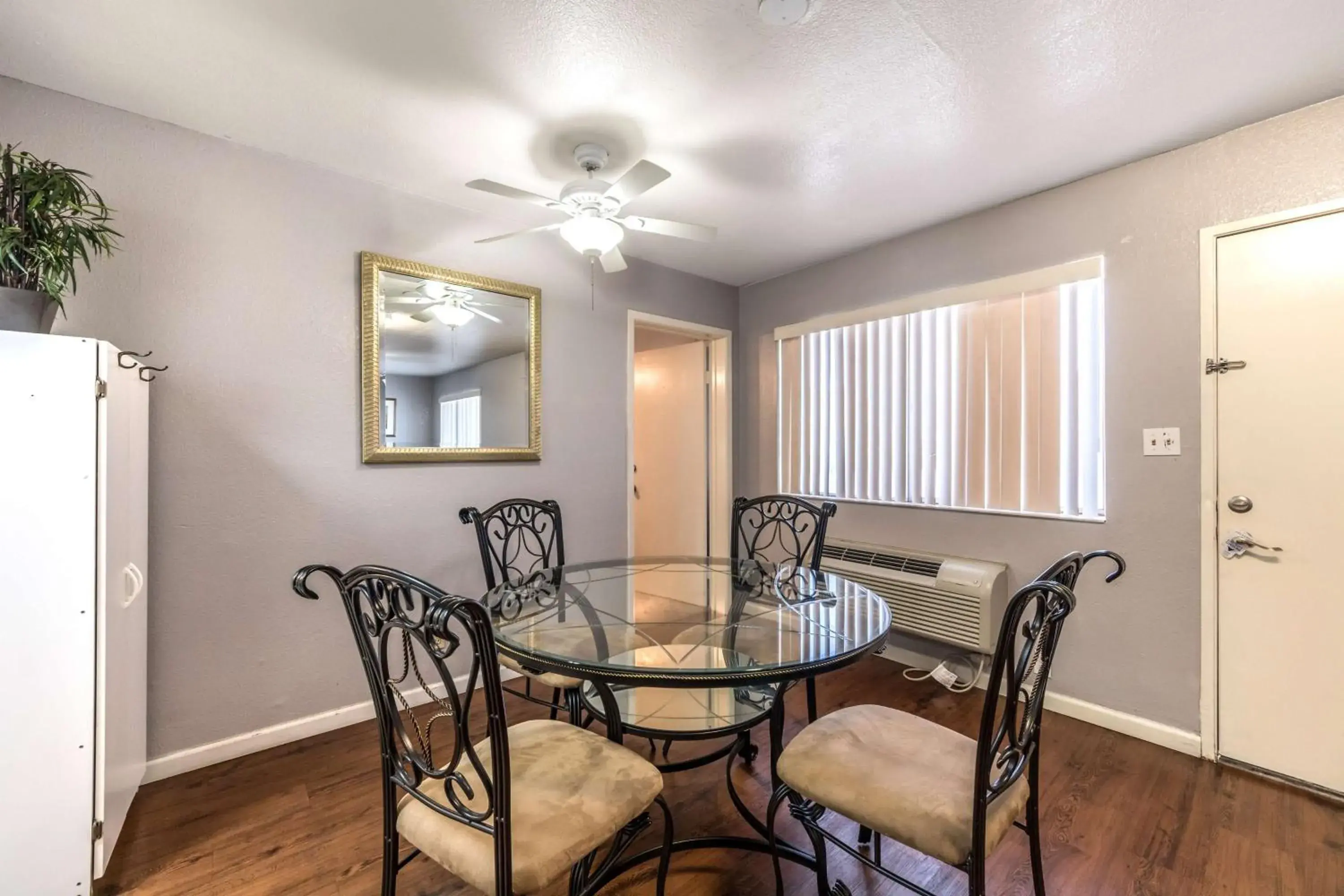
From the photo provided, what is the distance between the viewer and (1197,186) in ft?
7.06

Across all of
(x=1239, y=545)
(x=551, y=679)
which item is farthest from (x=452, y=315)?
(x=1239, y=545)

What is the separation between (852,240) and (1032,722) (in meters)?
2.63

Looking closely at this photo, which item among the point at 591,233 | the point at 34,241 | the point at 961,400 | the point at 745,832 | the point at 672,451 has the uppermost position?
the point at 591,233

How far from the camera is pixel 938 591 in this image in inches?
109

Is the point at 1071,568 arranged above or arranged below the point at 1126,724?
above

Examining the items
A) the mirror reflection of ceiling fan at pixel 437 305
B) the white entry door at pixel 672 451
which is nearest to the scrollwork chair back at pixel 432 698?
the mirror reflection of ceiling fan at pixel 437 305

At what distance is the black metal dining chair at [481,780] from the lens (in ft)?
3.31

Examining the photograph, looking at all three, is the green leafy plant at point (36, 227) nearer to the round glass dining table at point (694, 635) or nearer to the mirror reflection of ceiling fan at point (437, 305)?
the mirror reflection of ceiling fan at point (437, 305)

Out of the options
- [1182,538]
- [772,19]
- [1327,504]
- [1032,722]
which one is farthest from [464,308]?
[1327,504]

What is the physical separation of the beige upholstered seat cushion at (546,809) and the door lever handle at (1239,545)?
7.48 ft

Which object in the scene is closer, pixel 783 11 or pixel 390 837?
pixel 390 837

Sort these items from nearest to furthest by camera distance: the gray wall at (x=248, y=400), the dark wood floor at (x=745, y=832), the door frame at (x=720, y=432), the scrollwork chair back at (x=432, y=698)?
the scrollwork chair back at (x=432, y=698), the dark wood floor at (x=745, y=832), the gray wall at (x=248, y=400), the door frame at (x=720, y=432)

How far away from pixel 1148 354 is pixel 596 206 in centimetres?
227

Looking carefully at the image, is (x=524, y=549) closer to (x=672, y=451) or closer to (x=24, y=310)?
(x=672, y=451)
